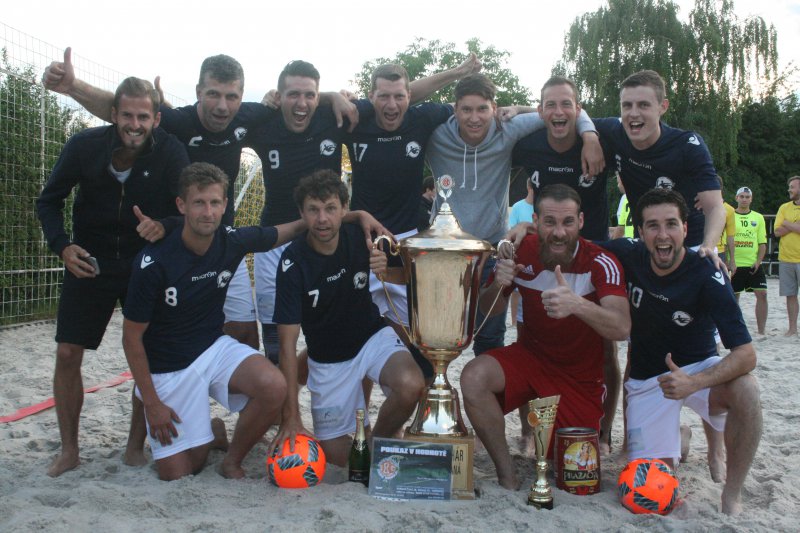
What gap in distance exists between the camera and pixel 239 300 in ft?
16.0

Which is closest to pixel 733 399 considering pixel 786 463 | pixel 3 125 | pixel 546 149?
pixel 786 463

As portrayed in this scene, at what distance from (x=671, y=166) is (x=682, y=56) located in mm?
20438

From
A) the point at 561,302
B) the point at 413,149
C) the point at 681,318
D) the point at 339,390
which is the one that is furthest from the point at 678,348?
the point at 413,149

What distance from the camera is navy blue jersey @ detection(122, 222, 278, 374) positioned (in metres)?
3.78

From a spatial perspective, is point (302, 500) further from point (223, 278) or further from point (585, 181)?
point (585, 181)

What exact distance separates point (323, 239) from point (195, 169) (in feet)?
2.62

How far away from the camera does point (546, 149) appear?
15.1 ft

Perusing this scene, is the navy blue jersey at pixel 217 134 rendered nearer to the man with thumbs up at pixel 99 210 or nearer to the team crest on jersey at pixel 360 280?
the man with thumbs up at pixel 99 210

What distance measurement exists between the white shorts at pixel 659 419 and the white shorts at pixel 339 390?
140cm

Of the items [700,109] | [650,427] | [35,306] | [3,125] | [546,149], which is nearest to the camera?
[650,427]

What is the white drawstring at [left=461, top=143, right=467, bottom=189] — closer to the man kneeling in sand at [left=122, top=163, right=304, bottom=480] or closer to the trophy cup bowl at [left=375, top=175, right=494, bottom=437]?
the trophy cup bowl at [left=375, top=175, right=494, bottom=437]

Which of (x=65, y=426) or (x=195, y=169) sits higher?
(x=195, y=169)

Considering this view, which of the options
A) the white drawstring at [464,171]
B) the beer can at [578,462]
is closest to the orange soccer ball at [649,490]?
the beer can at [578,462]

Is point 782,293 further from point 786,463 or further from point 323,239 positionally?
point 323,239
